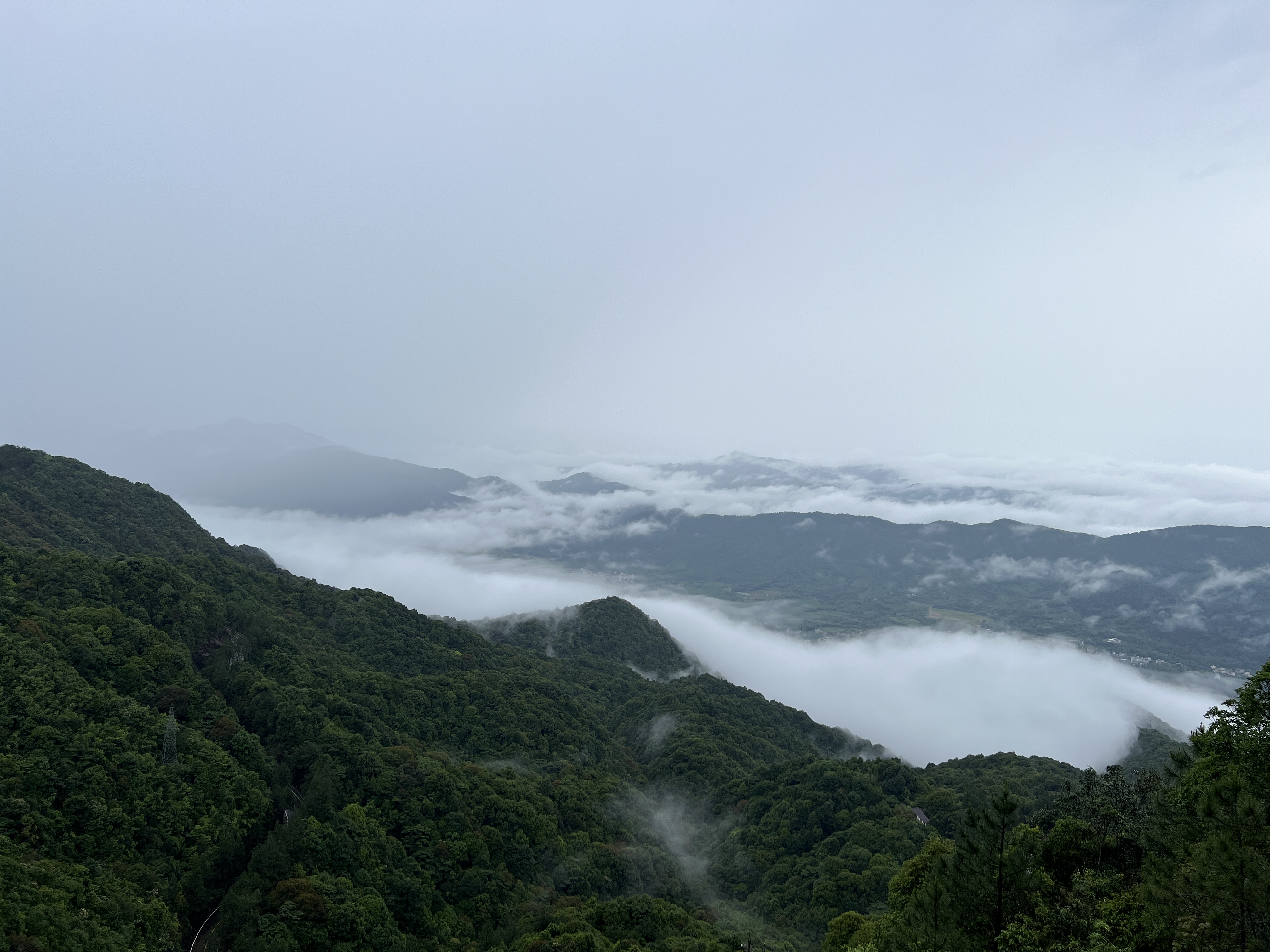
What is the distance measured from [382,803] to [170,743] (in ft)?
51.0

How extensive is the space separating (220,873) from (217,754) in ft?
25.5

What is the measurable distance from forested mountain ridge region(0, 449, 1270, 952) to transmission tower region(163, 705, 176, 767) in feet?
0.72

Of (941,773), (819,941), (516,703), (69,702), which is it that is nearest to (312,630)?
(516,703)

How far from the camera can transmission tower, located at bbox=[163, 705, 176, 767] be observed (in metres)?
39.5

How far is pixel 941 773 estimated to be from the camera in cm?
8388

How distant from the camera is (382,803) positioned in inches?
1889

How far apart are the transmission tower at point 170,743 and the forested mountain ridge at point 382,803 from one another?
22 cm

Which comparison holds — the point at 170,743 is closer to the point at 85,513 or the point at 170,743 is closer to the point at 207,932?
the point at 207,932

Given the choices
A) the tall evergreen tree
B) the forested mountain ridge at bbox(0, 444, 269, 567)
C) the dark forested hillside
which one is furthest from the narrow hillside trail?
the dark forested hillside

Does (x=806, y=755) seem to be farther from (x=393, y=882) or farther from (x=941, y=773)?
(x=393, y=882)

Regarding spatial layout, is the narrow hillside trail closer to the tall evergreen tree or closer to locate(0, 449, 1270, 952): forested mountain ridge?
locate(0, 449, 1270, 952): forested mountain ridge

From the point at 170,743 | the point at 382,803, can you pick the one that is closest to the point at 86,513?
the point at 170,743

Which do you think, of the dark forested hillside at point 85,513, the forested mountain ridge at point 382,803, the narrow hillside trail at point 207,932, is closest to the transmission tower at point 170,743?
the forested mountain ridge at point 382,803

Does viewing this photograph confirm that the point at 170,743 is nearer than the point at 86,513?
Yes
